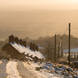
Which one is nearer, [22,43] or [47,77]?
[47,77]

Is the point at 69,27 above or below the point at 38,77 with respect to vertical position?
above

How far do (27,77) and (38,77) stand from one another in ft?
3.03

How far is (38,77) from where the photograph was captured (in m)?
25.8

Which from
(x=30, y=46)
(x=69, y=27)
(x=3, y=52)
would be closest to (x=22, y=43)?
(x=30, y=46)

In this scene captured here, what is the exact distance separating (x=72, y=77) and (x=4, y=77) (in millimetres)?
5938

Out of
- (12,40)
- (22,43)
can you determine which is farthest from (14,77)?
(22,43)

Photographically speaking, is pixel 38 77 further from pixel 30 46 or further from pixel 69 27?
pixel 30 46

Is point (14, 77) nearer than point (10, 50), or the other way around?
point (14, 77)

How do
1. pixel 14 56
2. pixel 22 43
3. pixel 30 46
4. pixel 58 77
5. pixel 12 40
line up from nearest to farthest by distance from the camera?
1. pixel 58 77
2. pixel 14 56
3. pixel 12 40
4. pixel 22 43
5. pixel 30 46

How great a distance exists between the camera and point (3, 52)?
10431cm

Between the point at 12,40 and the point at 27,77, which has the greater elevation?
the point at 12,40

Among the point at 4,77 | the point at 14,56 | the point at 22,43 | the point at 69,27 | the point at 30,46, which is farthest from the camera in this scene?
the point at 30,46

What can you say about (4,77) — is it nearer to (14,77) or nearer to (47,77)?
(14,77)

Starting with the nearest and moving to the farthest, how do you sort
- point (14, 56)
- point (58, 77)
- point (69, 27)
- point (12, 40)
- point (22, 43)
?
point (58, 77), point (69, 27), point (14, 56), point (12, 40), point (22, 43)
